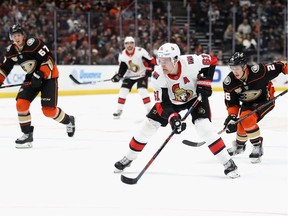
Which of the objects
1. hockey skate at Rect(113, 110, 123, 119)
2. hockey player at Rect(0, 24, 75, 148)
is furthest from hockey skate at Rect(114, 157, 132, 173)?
hockey skate at Rect(113, 110, 123, 119)

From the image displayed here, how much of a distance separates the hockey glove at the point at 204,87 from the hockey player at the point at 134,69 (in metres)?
3.80

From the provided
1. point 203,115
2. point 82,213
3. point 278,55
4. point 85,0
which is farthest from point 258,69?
point 278,55

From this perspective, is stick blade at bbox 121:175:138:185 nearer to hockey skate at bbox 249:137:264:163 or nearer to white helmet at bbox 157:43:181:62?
white helmet at bbox 157:43:181:62

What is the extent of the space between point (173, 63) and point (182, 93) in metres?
0.26

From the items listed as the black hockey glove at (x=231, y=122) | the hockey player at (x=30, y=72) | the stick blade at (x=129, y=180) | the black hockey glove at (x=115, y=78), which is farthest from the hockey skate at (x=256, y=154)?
the black hockey glove at (x=115, y=78)

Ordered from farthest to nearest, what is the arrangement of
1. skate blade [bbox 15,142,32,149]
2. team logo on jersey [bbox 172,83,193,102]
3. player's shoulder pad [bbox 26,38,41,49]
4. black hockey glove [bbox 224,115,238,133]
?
skate blade [bbox 15,142,32,149], player's shoulder pad [bbox 26,38,41,49], black hockey glove [bbox 224,115,238,133], team logo on jersey [bbox 172,83,193,102]

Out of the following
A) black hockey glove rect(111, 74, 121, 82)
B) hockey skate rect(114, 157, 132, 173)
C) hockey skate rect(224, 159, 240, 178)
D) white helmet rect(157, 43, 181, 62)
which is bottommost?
black hockey glove rect(111, 74, 121, 82)

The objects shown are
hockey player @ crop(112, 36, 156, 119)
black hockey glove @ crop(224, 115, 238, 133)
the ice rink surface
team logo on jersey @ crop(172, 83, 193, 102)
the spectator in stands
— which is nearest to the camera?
the ice rink surface

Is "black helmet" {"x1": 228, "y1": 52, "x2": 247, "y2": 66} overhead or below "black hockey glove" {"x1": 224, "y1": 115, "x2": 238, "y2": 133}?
overhead

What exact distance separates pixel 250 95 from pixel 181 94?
75 cm

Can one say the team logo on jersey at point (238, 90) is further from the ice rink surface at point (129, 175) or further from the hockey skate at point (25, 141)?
the hockey skate at point (25, 141)

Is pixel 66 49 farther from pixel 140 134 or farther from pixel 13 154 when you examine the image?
pixel 140 134

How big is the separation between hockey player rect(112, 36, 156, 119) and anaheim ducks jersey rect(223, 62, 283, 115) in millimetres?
3204

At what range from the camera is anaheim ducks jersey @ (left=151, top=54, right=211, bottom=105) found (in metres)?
3.47
